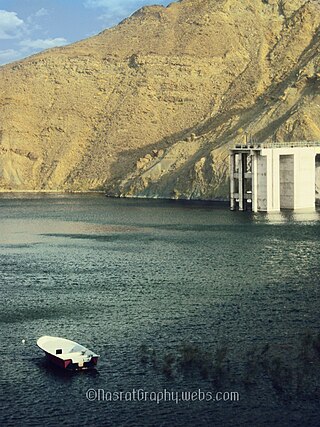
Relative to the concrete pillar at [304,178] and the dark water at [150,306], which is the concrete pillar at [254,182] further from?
the dark water at [150,306]

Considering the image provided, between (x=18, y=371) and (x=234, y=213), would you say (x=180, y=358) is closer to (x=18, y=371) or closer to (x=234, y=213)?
(x=18, y=371)

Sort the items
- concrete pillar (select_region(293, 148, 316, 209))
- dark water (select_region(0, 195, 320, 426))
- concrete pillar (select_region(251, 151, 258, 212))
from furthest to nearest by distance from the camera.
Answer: concrete pillar (select_region(293, 148, 316, 209)) < concrete pillar (select_region(251, 151, 258, 212)) < dark water (select_region(0, 195, 320, 426))

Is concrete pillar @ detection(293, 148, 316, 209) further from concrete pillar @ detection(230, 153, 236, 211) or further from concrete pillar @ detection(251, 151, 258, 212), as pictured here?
concrete pillar @ detection(230, 153, 236, 211)

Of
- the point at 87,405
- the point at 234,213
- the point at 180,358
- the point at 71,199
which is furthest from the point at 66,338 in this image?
the point at 71,199

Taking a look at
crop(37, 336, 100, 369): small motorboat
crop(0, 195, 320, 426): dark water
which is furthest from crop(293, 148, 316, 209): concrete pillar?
crop(37, 336, 100, 369): small motorboat

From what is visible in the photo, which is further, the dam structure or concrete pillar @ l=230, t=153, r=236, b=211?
concrete pillar @ l=230, t=153, r=236, b=211

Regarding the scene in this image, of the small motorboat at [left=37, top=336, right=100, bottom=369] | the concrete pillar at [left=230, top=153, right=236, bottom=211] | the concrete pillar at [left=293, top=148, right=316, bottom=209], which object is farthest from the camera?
the concrete pillar at [left=230, top=153, right=236, bottom=211]
